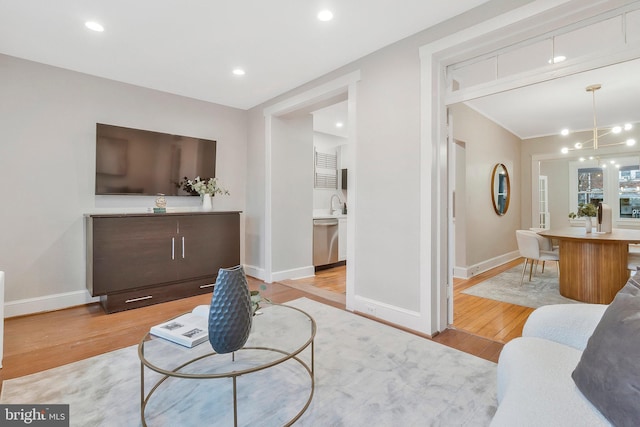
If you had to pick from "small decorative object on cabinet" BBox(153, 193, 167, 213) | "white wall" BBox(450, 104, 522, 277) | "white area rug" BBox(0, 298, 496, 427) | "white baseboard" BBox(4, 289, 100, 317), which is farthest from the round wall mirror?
"white baseboard" BBox(4, 289, 100, 317)

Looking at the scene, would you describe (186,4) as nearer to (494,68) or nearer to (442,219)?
(494,68)

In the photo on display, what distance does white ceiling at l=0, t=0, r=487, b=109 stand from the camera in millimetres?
2318

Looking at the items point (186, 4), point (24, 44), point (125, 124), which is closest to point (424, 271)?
point (186, 4)

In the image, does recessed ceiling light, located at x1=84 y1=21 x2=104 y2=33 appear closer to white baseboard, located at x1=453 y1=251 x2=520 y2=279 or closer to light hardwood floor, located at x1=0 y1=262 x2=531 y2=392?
light hardwood floor, located at x1=0 y1=262 x2=531 y2=392

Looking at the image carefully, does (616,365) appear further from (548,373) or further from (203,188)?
(203,188)

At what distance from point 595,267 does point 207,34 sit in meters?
4.71

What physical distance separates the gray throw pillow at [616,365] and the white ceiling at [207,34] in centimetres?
222

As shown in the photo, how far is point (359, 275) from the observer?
3131 mm

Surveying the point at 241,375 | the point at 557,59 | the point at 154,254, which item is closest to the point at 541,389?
the point at 241,375

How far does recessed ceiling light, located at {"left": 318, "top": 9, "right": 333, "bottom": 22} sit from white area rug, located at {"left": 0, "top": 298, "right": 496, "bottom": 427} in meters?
2.57

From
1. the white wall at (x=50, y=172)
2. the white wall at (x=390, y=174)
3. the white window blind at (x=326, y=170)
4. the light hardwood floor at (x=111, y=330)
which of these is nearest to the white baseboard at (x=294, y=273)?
the light hardwood floor at (x=111, y=330)

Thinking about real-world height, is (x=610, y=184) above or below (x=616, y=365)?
above

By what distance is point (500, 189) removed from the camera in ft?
18.7

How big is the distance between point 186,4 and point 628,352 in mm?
3064
